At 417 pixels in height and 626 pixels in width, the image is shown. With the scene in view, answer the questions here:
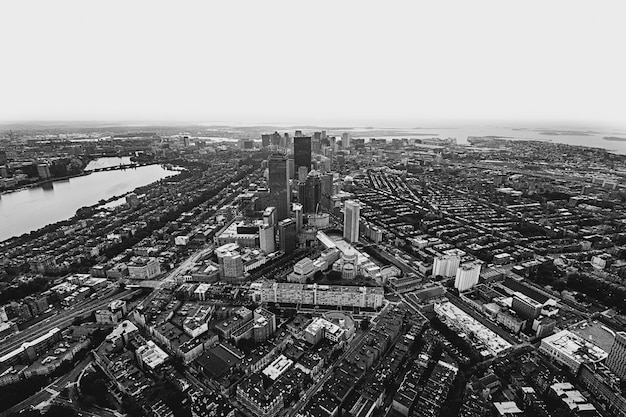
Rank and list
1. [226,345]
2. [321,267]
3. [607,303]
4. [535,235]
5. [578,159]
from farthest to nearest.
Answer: [578,159] → [535,235] → [321,267] → [607,303] → [226,345]

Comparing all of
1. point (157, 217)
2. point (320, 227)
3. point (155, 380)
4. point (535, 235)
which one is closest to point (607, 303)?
point (535, 235)

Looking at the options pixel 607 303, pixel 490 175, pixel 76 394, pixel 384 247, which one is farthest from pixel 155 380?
pixel 490 175

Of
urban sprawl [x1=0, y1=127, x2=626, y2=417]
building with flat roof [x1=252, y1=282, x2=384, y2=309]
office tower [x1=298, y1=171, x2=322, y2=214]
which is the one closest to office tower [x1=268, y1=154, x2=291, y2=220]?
urban sprawl [x1=0, y1=127, x2=626, y2=417]

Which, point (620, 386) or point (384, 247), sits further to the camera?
point (384, 247)

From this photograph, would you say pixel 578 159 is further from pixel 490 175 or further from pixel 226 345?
pixel 226 345

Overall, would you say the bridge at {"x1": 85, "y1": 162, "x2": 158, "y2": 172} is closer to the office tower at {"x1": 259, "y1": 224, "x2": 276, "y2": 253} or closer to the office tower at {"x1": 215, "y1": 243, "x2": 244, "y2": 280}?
the office tower at {"x1": 259, "y1": 224, "x2": 276, "y2": 253}

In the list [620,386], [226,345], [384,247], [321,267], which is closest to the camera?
[620,386]

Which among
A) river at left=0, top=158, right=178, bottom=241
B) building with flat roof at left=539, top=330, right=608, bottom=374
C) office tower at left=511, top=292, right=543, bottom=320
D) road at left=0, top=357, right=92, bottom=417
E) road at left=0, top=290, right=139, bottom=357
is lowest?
river at left=0, top=158, right=178, bottom=241

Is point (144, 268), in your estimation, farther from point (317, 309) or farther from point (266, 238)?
point (317, 309)

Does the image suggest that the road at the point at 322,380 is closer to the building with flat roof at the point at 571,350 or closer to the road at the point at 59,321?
the building with flat roof at the point at 571,350
